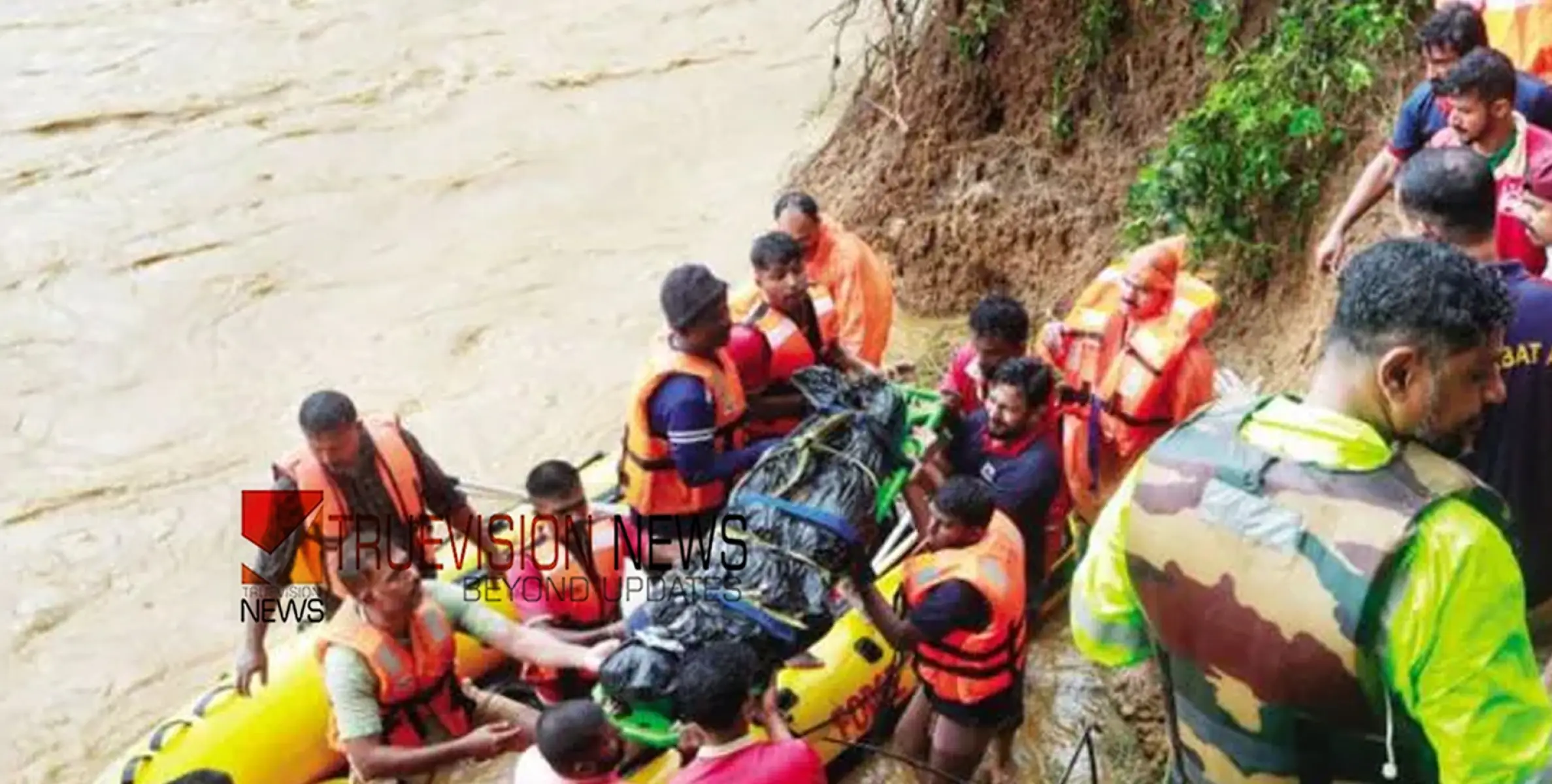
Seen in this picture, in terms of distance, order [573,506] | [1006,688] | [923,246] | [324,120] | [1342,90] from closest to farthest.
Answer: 1. [1006,688]
2. [573,506]
3. [1342,90]
4. [923,246]
5. [324,120]

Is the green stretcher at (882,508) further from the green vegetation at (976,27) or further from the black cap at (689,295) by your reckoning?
the green vegetation at (976,27)

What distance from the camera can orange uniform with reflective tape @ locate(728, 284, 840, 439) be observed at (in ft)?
18.6

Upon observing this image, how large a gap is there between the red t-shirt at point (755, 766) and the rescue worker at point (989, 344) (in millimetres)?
2130

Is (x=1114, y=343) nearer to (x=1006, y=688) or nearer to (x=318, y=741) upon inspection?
(x=1006, y=688)

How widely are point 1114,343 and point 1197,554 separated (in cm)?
335

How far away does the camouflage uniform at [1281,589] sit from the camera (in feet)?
7.18

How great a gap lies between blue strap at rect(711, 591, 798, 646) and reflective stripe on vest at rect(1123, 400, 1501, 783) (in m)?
1.75

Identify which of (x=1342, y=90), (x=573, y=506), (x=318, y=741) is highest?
(x=1342, y=90)

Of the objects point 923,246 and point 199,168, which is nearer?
point 923,246

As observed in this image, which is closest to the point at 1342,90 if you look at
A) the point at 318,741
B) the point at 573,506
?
the point at 573,506

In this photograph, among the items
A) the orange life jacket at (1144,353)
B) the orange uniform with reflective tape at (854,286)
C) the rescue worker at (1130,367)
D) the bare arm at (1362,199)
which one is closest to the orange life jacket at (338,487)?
the orange uniform with reflective tape at (854,286)

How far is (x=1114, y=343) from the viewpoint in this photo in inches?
222

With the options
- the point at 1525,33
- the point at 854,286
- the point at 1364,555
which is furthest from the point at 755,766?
the point at 1525,33

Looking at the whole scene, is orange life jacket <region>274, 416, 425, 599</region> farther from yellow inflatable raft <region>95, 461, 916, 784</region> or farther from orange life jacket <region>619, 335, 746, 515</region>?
orange life jacket <region>619, 335, 746, 515</region>
